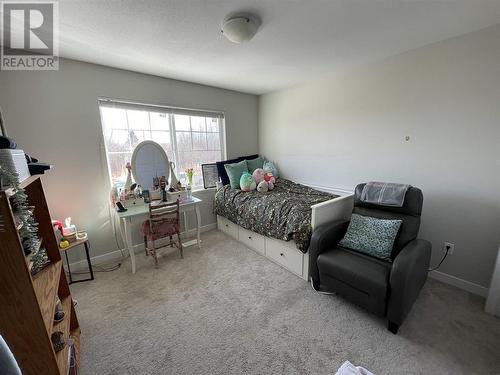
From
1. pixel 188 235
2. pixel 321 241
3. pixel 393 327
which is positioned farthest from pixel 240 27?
pixel 188 235

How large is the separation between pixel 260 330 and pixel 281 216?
109 cm

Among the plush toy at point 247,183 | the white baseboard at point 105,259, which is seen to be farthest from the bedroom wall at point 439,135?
the white baseboard at point 105,259

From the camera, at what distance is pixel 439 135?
6.71 feet

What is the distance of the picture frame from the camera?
11.2 feet

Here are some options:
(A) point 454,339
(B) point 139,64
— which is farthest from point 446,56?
(B) point 139,64

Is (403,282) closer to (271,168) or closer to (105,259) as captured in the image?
(271,168)

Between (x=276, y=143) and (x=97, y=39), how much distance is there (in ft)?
8.87

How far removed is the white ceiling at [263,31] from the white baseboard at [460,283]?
223 cm

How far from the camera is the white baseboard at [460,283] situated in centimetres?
191

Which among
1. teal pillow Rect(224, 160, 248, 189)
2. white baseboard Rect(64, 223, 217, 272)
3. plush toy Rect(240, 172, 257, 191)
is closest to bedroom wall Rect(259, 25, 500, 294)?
plush toy Rect(240, 172, 257, 191)

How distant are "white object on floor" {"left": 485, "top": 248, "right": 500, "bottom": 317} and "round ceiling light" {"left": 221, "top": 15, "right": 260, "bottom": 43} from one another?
2591 millimetres

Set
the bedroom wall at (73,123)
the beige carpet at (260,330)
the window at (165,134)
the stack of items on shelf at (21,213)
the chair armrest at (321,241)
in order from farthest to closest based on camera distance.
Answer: the window at (165,134)
the bedroom wall at (73,123)
the chair armrest at (321,241)
the beige carpet at (260,330)
the stack of items on shelf at (21,213)

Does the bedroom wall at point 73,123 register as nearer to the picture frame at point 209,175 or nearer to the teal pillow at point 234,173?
the picture frame at point 209,175

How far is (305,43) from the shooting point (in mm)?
1938
